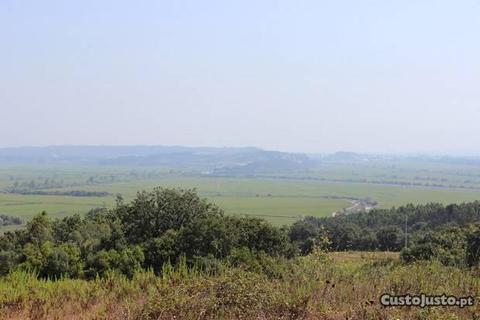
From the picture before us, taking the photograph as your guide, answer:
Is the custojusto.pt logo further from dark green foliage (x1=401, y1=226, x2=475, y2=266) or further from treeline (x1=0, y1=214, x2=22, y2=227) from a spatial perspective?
treeline (x1=0, y1=214, x2=22, y2=227)

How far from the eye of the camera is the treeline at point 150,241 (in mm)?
15977

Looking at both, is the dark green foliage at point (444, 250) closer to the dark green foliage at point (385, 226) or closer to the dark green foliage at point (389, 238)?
the dark green foliage at point (385, 226)

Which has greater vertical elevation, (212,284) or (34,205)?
(212,284)

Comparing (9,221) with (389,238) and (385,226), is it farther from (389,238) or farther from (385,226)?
(389,238)

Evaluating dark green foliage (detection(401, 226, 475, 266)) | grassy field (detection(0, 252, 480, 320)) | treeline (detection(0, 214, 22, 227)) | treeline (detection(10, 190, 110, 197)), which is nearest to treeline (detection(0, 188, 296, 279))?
grassy field (detection(0, 252, 480, 320))

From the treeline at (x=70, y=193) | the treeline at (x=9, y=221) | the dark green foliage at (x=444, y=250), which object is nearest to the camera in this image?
the dark green foliage at (x=444, y=250)

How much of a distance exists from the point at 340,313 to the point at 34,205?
94392 mm

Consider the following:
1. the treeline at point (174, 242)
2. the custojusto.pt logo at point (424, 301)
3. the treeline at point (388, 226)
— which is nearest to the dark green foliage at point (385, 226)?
the treeline at point (388, 226)

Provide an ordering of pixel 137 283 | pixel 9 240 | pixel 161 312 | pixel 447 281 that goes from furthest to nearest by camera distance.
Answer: pixel 9 240 < pixel 137 283 < pixel 447 281 < pixel 161 312

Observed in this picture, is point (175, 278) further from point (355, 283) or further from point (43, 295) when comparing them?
point (355, 283)

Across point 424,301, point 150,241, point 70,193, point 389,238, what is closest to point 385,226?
point 389,238

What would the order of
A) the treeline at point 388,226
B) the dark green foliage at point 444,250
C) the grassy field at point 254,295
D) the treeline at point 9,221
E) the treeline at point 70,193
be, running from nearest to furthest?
the grassy field at point 254,295
the dark green foliage at point 444,250
the treeline at point 388,226
the treeline at point 9,221
the treeline at point 70,193

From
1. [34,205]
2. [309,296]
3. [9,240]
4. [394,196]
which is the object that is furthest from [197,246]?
[394,196]

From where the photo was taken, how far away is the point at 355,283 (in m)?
6.64
